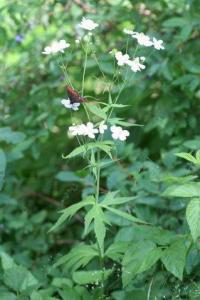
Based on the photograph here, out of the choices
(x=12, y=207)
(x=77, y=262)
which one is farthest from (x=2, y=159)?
(x=12, y=207)

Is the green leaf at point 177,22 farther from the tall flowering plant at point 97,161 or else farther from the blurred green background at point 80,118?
the tall flowering plant at point 97,161

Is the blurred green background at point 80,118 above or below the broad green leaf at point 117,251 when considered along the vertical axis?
below

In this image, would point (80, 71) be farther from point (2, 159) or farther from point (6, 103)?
point (2, 159)

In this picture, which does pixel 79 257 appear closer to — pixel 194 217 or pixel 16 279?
pixel 16 279

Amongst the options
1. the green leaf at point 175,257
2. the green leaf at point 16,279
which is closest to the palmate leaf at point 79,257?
the green leaf at point 16,279

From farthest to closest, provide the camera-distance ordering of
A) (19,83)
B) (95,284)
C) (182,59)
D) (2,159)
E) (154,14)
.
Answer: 1. (19,83)
2. (154,14)
3. (182,59)
4. (2,159)
5. (95,284)

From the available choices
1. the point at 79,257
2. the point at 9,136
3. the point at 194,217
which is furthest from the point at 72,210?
the point at 9,136

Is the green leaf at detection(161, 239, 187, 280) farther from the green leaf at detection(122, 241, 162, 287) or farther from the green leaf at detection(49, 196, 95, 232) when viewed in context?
the green leaf at detection(49, 196, 95, 232)
